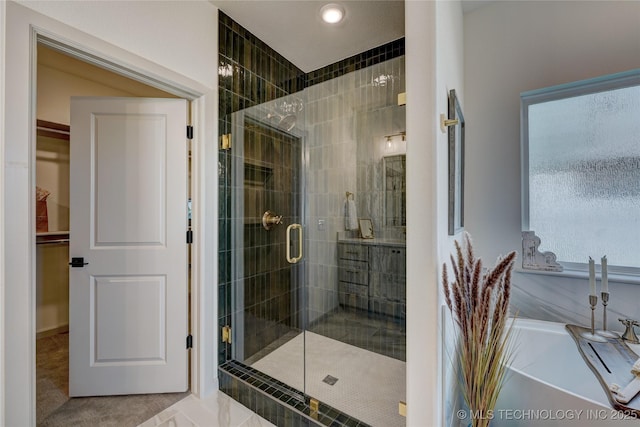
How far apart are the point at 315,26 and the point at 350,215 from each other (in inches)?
57.7

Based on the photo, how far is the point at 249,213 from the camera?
2.08 m

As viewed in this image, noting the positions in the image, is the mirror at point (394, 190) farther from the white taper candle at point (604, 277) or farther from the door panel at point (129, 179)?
the door panel at point (129, 179)

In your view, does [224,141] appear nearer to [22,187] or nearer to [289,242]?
[289,242]

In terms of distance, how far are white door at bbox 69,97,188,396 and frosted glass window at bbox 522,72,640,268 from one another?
95.2 inches

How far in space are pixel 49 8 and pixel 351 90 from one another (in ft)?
5.85

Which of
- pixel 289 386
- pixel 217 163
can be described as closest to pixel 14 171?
pixel 217 163

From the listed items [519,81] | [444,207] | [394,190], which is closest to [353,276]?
[394,190]

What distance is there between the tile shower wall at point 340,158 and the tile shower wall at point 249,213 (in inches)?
8.7

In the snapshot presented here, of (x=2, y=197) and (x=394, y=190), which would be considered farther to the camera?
(x=394, y=190)

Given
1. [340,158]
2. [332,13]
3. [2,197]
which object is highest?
[332,13]

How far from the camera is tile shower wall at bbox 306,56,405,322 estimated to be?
2.08 metres

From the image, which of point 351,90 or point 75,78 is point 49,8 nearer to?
point 351,90

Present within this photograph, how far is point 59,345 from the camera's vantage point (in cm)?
255

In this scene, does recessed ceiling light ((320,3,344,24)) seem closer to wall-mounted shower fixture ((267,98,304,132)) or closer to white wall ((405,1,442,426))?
wall-mounted shower fixture ((267,98,304,132))
